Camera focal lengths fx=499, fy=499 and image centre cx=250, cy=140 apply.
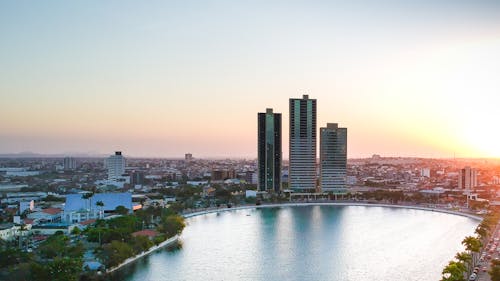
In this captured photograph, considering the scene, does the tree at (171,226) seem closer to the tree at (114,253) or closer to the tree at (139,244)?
the tree at (139,244)

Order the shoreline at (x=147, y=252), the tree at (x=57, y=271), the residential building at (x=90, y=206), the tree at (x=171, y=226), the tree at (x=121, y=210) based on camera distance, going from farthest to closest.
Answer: the tree at (x=121, y=210), the residential building at (x=90, y=206), the tree at (x=171, y=226), the shoreline at (x=147, y=252), the tree at (x=57, y=271)

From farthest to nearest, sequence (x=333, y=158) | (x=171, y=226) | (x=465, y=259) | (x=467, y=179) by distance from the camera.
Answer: (x=467, y=179) → (x=333, y=158) → (x=171, y=226) → (x=465, y=259)

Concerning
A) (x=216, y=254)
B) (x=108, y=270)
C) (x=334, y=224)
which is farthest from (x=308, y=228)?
(x=108, y=270)

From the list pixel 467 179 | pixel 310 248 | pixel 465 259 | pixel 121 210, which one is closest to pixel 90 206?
pixel 121 210

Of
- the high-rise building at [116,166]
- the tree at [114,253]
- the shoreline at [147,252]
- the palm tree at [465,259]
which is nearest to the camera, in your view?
the palm tree at [465,259]

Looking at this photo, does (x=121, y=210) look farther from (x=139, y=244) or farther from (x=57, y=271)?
(x=57, y=271)

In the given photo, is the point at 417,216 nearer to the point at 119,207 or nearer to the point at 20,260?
the point at 119,207

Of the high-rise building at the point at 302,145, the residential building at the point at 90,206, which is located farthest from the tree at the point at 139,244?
the high-rise building at the point at 302,145
